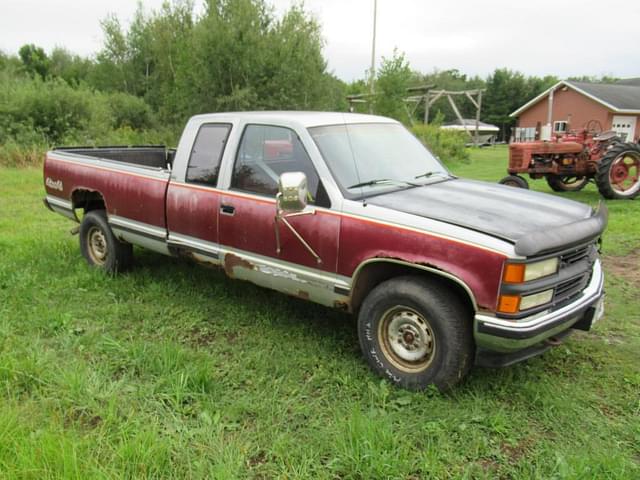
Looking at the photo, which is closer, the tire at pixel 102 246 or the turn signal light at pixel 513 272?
the turn signal light at pixel 513 272

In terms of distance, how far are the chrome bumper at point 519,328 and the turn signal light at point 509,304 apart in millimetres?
61

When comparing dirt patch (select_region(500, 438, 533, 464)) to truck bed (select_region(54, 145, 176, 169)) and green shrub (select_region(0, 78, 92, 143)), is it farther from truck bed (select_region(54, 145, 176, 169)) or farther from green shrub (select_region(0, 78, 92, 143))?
green shrub (select_region(0, 78, 92, 143))

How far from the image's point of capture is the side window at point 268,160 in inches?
156

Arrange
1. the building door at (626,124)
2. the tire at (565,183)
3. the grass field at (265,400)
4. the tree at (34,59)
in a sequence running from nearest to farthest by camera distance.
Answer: the grass field at (265,400)
the tire at (565,183)
the building door at (626,124)
the tree at (34,59)

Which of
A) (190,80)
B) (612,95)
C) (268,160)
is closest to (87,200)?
(268,160)

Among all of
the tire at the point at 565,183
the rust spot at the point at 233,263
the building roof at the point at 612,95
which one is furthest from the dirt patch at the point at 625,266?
the building roof at the point at 612,95

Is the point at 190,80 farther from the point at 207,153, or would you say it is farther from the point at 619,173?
the point at 207,153

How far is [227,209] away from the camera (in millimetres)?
4328

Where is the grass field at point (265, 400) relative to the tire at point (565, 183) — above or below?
below

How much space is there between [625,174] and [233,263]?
9.73m

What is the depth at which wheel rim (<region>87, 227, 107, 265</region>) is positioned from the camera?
19.4 feet

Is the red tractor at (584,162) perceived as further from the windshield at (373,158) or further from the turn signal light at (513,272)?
the turn signal light at (513,272)

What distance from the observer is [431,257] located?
3.19m

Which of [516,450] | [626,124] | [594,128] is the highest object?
[626,124]
